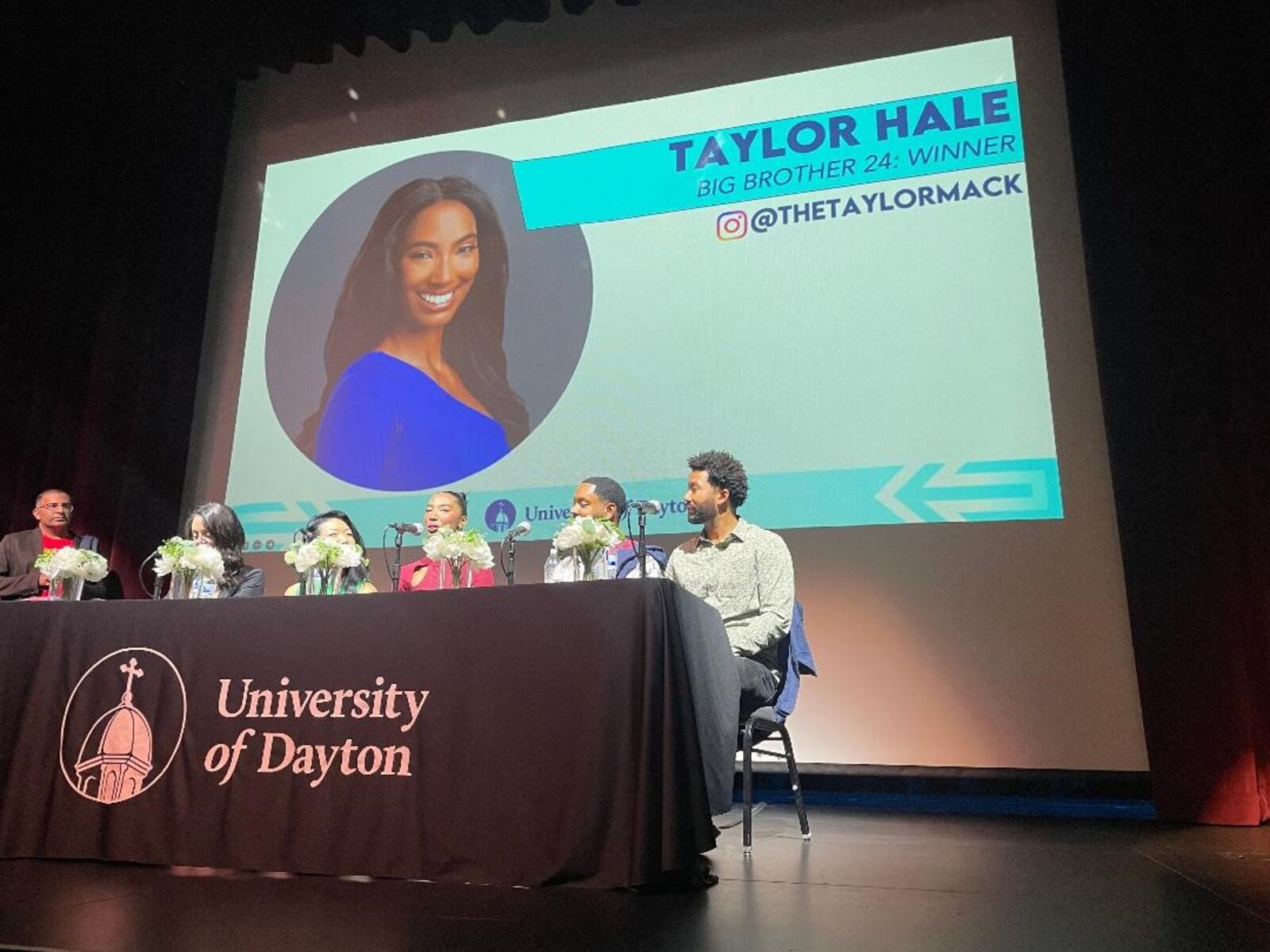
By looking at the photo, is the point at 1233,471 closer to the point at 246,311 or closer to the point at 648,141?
the point at 648,141

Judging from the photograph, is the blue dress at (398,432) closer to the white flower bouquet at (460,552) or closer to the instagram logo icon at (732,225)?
the instagram logo icon at (732,225)

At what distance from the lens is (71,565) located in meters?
2.57

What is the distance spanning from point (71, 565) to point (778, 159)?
3.16 meters

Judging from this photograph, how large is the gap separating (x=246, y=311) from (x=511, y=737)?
153 inches

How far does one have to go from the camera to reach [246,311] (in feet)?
16.9

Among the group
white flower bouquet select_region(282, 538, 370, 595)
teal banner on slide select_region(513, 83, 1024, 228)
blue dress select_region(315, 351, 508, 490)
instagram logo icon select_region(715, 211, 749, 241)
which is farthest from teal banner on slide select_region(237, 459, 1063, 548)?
white flower bouquet select_region(282, 538, 370, 595)

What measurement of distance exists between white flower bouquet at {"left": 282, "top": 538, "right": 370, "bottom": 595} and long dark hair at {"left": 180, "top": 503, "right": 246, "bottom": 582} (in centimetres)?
73

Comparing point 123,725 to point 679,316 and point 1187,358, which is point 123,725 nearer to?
point 679,316

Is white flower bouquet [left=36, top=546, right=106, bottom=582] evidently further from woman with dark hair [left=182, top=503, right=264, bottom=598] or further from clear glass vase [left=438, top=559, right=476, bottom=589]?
clear glass vase [left=438, top=559, right=476, bottom=589]

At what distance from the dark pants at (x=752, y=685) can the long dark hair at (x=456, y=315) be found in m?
1.96

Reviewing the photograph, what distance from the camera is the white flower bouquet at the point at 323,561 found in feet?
8.20

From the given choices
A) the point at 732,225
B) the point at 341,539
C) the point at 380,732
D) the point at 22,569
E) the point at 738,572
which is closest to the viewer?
the point at 380,732

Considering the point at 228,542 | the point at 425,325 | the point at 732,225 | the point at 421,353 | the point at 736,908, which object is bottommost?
the point at 736,908

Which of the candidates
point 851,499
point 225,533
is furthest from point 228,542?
point 851,499
